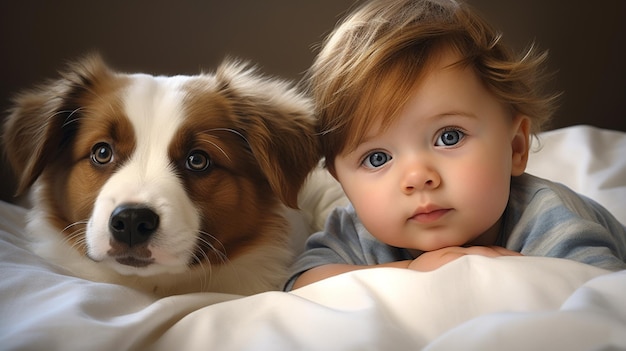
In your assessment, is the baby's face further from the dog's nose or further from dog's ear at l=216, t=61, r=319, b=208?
→ the dog's nose

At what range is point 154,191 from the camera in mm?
1287

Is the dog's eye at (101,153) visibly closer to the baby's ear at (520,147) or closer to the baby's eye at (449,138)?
the baby's eye at (449,138)

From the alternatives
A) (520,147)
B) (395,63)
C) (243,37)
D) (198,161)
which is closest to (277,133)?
(198,161)

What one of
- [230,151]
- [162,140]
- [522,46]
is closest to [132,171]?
[162,140]

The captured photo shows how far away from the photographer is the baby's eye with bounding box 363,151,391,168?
142 cm

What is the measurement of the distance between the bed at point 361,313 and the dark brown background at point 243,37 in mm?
1336

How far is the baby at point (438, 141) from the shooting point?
→ 1353 mm

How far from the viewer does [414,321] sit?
1.01 metres

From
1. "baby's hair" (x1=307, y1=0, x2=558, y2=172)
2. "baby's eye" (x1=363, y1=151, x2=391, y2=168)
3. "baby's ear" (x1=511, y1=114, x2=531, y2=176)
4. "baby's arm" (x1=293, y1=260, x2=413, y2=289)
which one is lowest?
"baby's arm" (x1=293, y1=260, x2=413, y2=289)

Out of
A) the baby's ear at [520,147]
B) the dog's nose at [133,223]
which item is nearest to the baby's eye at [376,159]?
the baby's ear at [520,147]

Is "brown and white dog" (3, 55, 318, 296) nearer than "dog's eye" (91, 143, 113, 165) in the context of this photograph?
Yes

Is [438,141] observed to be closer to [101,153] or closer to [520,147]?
[520,147]

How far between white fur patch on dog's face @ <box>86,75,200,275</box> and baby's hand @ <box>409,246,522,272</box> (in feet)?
1.55

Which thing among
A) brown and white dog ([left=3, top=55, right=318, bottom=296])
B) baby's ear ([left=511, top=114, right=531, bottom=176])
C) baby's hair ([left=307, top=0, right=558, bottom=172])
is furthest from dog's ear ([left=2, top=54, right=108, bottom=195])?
baby's ear ([left=511, top=114, right=531, bottom=176])
